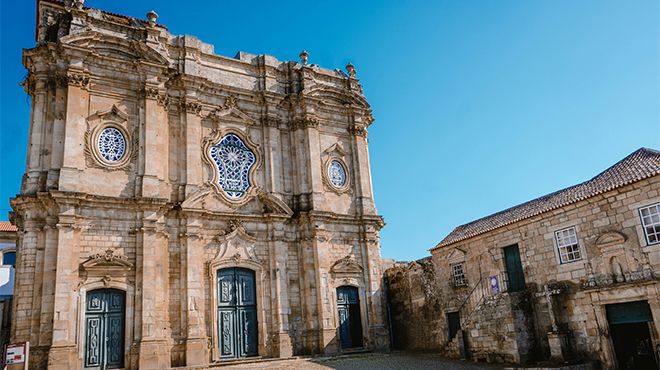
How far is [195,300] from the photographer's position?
16.8 m

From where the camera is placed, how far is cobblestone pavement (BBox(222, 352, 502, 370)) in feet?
50.0

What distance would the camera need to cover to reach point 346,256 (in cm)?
2045

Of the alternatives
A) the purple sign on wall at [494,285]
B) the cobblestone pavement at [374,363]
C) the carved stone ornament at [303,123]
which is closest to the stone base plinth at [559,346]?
the cobblestone pavement at [374,363]

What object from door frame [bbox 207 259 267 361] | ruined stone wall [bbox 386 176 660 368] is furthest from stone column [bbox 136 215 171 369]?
ruined stone wall [bbox 386 176 660 368]

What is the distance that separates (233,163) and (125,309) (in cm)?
653

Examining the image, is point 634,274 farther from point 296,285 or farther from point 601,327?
point 296,285

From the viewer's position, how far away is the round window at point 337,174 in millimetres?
21547

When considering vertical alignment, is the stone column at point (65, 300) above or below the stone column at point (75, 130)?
below

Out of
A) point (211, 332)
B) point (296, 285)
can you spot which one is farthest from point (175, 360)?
point (296, 285)

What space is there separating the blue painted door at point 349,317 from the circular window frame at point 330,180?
159 inches

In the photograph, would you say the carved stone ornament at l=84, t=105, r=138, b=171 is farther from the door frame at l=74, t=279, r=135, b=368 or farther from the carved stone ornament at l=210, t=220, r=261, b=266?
the carved stone ornament at l=210, t=220, r=261, b=266

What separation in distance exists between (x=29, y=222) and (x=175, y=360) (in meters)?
5.99

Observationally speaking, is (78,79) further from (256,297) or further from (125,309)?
(256,297)

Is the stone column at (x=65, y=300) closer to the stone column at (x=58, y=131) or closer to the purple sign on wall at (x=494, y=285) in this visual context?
the stone column at (x=58, y=131)
